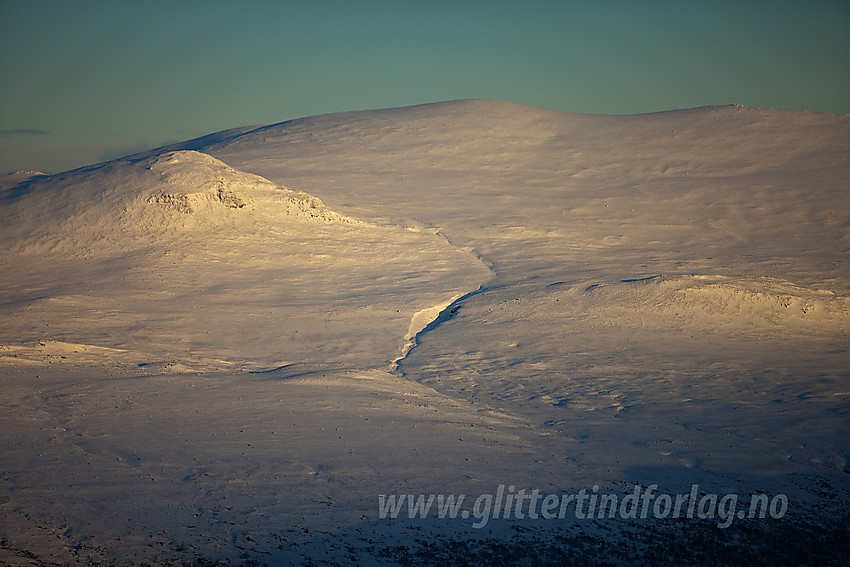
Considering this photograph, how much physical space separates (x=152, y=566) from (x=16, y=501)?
3.60 m

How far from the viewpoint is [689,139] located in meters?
55.7

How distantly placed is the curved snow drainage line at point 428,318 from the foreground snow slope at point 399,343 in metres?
0.16

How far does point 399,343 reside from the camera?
23828mm

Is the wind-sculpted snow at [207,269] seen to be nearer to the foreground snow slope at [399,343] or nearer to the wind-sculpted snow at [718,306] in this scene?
the foreground snow slope at [399,343]

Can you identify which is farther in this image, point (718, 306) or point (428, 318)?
point (428, 318)

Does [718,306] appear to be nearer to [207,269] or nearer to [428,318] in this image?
[428,318]

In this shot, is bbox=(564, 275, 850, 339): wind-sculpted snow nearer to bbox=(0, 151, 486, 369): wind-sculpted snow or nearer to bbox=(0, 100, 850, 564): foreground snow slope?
bbox=(0, 100, 850, 564): foreground snow slope

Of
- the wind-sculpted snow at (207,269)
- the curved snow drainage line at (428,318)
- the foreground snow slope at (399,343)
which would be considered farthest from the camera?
the curved snow drainage line at (428,318)

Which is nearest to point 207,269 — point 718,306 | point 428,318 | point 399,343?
point 428,318

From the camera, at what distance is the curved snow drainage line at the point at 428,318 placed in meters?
24.1

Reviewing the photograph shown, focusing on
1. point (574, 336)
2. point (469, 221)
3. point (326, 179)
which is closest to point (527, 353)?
point (574, 336)

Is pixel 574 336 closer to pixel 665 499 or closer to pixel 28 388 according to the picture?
pixel 665 499

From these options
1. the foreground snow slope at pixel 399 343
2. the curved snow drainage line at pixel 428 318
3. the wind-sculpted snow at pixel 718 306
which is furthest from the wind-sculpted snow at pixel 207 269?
the wind-sculpted snow at pixel 718 306

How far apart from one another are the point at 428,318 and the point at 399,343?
3430 mm
